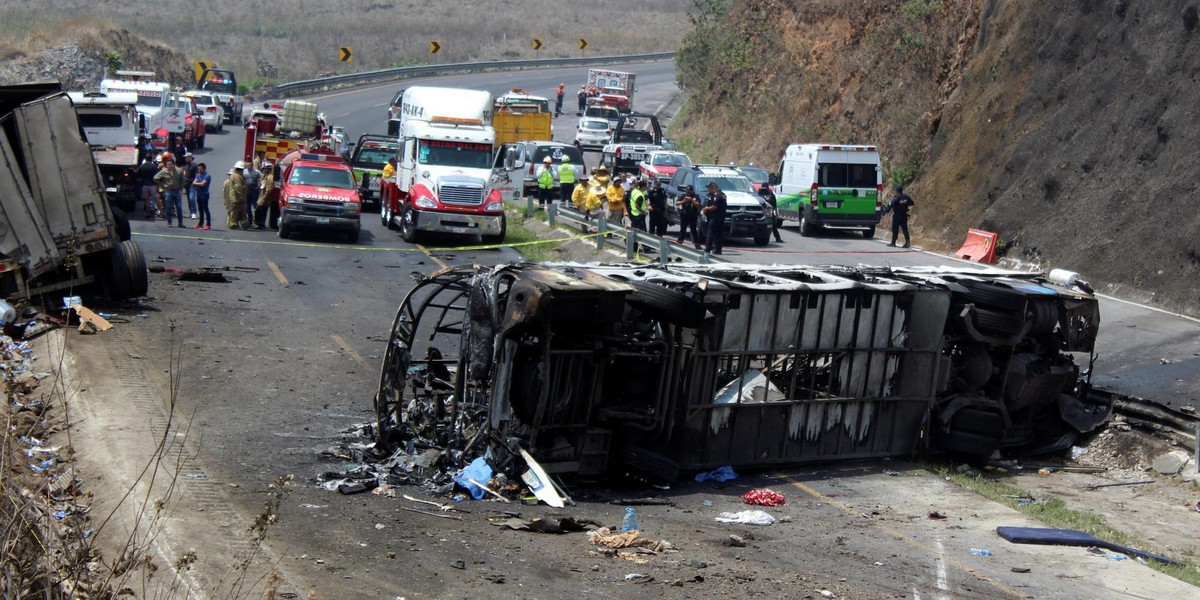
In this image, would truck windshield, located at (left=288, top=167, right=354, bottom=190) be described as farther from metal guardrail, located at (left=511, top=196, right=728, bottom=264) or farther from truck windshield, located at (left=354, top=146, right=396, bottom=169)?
truck windshield, located at (left=354, top=146, right=396, bottom=169)

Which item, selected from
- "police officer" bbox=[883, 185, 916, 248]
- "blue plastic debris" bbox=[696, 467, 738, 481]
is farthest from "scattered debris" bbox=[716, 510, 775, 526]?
"police officer" bbox=[883, 185, 916, 248]

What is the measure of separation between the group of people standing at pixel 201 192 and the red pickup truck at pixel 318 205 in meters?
1.16

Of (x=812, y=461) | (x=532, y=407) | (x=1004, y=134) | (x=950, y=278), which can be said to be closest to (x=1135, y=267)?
(x=1004, y=134)

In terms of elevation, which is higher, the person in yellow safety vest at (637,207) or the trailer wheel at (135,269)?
the person in yellow safety vest at (637,207)

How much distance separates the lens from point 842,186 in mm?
31609

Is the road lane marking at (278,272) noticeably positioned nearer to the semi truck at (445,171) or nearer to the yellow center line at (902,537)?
the semi truck at (445,171)

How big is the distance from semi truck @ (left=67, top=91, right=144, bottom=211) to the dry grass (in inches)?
1744

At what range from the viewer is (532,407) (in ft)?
35.0

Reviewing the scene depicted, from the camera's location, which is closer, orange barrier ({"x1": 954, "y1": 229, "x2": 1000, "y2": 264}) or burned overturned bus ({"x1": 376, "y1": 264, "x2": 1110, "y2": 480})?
burned overturned bus ({"x1": 376, "y1": 264, "x2": 1110, "y2": 480})

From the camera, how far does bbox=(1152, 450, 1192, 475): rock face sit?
13.4m

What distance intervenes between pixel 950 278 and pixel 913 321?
1179 millimetres

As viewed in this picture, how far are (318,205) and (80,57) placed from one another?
139 feet

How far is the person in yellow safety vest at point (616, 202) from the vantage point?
28188mm

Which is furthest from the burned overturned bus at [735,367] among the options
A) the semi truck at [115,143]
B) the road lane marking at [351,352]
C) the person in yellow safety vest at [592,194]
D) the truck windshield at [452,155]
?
the semi truck at [115,143]
